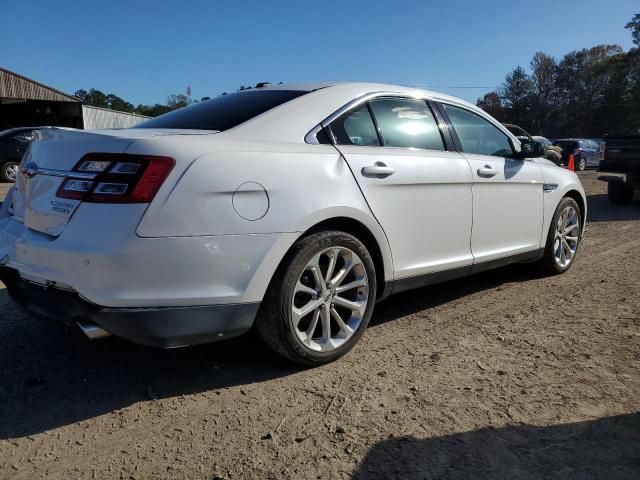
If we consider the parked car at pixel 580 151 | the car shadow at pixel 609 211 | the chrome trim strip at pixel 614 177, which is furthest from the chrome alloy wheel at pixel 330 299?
the parked car at pixel 580 151

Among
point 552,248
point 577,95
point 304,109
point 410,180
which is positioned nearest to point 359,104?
point 304,109

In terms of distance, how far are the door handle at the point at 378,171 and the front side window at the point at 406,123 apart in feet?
0.78

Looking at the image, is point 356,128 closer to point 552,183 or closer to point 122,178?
point 122,178

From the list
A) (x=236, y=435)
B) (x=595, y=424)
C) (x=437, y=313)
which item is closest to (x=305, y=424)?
(x=236, y=435)

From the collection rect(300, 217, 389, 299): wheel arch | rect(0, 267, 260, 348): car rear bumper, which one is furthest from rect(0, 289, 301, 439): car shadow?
rect(300, 217, 389, 299): wheel arch

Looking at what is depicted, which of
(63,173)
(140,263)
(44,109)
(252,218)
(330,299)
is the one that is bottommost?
(330,299)

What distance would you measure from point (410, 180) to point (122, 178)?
175cm

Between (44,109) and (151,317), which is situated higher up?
(44,109)

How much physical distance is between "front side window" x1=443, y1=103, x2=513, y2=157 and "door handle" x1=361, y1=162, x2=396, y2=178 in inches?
40.7

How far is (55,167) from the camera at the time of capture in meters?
2.68

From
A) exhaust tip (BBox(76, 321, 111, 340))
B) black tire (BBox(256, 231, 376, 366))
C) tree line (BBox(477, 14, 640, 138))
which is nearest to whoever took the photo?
exhaust tip (BBox(76, 321, 111, 340))

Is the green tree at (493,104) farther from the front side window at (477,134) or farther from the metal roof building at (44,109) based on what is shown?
the front side window at (477,134)

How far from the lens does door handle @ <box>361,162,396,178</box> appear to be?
3155mm

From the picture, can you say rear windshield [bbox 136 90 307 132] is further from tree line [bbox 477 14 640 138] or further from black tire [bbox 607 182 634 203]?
tree line [bbox 477 14 640 138]
